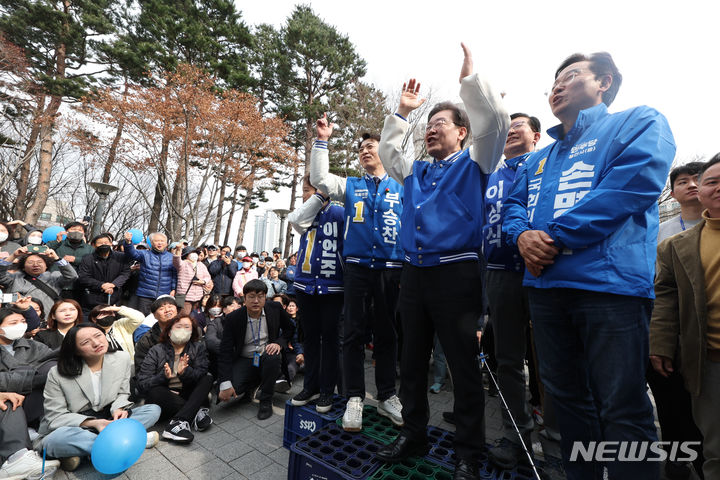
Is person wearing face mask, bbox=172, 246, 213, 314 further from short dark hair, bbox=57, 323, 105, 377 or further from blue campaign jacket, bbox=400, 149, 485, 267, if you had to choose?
blue campaign jacket, bbox=400, 149, 485, 267

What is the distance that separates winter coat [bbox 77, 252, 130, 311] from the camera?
5.35 meters

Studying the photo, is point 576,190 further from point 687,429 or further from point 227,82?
point 227,82

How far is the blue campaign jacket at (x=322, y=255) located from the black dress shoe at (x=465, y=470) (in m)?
1.53

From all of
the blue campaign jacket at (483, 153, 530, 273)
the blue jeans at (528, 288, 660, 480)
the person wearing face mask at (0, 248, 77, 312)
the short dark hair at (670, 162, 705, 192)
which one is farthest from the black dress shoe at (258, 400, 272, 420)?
the short dark hair at (670, 162, 705, 192)

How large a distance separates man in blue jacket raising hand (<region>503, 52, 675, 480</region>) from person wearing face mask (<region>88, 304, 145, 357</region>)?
14.9 feet

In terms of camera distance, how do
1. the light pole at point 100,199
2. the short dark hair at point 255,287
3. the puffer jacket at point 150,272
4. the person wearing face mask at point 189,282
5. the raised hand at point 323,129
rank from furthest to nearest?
the light pole at point 100,199
the person wearing face mask at point 189,282
the puffer jacket at point 150,272
the short dark hair at point 255,287
the raised hand at point 323,129

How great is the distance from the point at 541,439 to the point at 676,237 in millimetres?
2100

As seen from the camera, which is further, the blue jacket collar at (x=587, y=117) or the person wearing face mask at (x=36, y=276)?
the person wearing face mask at (x=36, y=276)

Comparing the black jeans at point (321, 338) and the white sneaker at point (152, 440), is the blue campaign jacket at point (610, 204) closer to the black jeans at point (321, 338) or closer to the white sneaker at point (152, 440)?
the black jeans at point (321, 338)

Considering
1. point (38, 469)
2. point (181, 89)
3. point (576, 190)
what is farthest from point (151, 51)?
point (576, 190)

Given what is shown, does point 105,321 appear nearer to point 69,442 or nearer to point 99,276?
point 69,442

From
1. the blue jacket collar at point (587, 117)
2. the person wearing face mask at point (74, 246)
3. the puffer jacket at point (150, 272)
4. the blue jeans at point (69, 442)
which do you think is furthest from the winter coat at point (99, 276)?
the blue jacket collar at point (587, 117)

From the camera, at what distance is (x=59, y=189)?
17.3 meters

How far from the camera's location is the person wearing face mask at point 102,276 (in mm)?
5349
